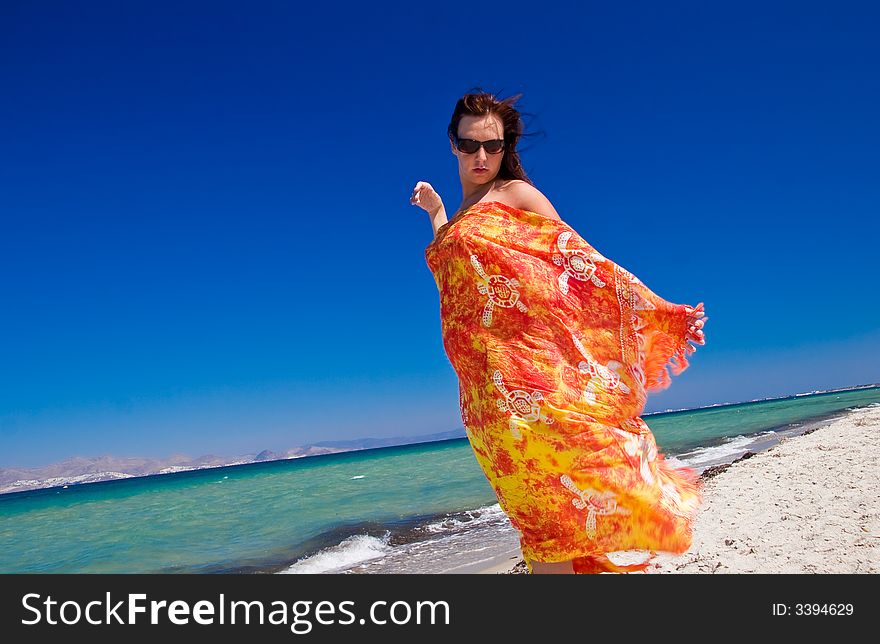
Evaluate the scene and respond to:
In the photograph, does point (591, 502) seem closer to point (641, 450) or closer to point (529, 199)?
point (641, 450)

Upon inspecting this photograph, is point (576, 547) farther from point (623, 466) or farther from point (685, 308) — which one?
point (685, 308)

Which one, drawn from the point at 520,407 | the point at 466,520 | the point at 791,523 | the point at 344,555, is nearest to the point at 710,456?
the point at 466,520

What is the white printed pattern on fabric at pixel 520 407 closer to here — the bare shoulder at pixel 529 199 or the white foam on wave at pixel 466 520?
the bare shoulder at pixel 529 199

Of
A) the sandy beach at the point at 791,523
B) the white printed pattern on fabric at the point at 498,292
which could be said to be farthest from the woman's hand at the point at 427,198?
the sandy beach at the point at 791,523

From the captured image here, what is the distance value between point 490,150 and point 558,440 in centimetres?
132

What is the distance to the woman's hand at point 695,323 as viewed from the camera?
2367mm

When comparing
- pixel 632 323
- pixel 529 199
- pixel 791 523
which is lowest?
pixel 791 523

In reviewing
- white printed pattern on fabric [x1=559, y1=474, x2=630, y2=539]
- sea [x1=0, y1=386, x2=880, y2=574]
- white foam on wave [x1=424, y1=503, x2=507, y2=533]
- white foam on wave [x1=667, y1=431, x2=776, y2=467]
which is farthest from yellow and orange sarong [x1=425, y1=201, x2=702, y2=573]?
white foam on wave [x1=667, y1=431, x2=776, y2=467]

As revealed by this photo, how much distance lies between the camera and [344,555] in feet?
30.5

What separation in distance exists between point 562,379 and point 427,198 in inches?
50.9

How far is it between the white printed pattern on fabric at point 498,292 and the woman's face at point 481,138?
0.57 meters

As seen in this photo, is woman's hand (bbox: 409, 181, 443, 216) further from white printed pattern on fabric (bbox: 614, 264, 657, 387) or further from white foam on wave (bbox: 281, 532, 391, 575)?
white foam on wave (bbox: 281, 532, 391, 575)

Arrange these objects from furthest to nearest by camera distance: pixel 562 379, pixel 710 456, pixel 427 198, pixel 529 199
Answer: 1. pixel 710 456
2. pixel 427 198
3. pixel 529 199
4. pixel 562 379
